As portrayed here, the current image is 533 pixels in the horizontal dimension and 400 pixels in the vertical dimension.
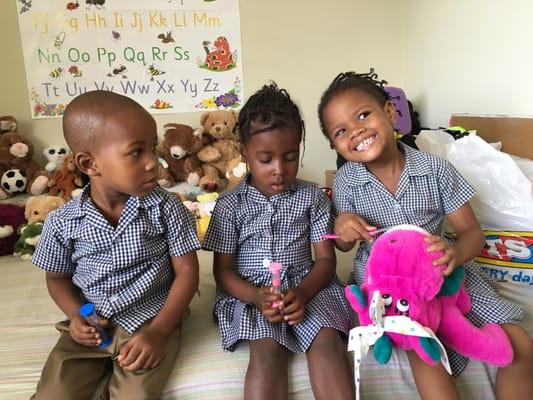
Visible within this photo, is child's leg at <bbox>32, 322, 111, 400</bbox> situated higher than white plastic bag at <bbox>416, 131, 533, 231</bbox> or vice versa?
white plastic bag at <bbox>416, 131, 533, 231</bbox>

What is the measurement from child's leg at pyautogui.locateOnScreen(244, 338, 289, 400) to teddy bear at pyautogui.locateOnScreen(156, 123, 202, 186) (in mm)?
1369

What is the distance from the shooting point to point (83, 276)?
953mm

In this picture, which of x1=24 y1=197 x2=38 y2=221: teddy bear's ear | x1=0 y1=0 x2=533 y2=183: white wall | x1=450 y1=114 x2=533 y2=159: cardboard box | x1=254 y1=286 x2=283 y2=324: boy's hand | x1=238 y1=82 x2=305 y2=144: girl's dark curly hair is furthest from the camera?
x1=0 y1=0 x2=533 y2=183: white wall

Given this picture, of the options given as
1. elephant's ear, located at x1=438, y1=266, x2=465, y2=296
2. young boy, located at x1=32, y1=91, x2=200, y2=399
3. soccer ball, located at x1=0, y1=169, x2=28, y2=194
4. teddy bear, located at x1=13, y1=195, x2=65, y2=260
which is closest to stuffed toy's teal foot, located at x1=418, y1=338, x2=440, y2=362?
elephant's ear, located at x1=438, y1=266, x2=465, y2=296

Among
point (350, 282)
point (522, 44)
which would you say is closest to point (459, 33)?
point (522, 44)

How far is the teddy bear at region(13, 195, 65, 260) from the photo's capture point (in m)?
1.57

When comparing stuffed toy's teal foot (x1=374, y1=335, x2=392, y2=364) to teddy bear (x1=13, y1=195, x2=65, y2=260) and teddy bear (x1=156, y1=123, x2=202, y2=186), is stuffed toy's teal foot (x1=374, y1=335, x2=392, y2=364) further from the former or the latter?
teddy bear (x1=156, y1=123, x2=202, y2=186)

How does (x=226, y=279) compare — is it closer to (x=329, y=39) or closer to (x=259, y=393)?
(x=259, y=393)

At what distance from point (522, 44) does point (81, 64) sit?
1.87 metres

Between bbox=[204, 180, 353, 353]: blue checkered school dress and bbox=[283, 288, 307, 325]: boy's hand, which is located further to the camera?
bbox=[204, 180, 353, 353]: blue checkered school dress

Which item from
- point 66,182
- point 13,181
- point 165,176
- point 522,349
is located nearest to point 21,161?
point 13,181

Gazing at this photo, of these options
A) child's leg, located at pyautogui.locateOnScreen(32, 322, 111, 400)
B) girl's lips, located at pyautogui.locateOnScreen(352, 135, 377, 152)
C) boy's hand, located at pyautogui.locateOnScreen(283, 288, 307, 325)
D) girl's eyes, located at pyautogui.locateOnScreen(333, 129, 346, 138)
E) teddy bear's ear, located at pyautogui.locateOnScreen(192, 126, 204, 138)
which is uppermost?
girl's eyes, located at pyautogui.locateOnScreen(333, 129, 346, 138)

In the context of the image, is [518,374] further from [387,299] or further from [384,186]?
[384,186]

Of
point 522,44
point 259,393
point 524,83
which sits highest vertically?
point 522,44
